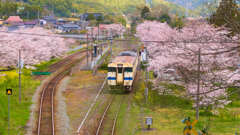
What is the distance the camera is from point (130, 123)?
67.3 feet

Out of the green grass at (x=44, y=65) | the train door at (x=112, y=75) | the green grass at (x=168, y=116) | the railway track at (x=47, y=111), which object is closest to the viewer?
the railway track at (x=47, y=111)

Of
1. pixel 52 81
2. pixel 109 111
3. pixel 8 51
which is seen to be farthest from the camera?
pixel 8 51

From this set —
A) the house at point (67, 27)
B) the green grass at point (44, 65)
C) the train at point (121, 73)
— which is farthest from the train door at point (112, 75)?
the house at point (67, 27)

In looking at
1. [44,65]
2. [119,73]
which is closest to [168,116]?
[119,73]

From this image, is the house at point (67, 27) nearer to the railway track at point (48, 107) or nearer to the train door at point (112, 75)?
the railway track at point (48, 107)

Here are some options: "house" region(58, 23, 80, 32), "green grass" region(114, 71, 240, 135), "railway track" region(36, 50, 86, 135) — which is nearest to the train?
"green grass" region(114, 71, 240, 135)

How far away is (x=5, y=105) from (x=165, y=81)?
13.6m

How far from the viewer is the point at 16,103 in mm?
24844

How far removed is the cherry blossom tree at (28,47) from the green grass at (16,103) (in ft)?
9.77

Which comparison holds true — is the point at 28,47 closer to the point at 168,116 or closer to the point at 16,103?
the point at 16,103

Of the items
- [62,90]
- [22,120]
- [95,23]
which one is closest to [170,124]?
[22,120]

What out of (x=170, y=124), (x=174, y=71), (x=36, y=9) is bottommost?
(x=170, y=124)

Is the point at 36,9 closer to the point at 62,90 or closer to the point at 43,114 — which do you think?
the point at 62,90

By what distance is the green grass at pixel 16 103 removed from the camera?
19172mm
